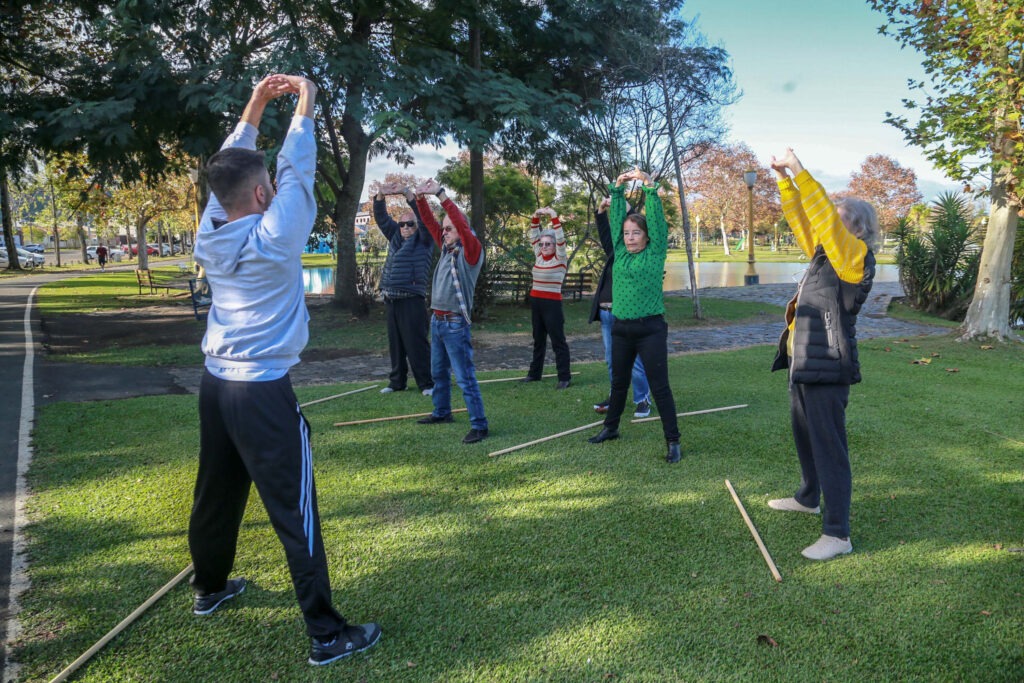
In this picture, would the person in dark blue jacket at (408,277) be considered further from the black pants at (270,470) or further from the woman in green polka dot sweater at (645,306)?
the black pants at (270,470)

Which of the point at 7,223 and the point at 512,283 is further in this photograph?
the point at 7,223

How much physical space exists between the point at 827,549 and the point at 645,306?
2197 millimetres

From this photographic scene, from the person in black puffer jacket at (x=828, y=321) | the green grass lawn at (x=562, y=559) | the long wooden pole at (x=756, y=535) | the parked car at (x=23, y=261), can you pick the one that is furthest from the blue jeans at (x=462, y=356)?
the parked car at (x=23, y=261)

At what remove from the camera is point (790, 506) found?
14.2 ft

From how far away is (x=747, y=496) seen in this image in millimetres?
4582

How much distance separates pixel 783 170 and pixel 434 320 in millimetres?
3367

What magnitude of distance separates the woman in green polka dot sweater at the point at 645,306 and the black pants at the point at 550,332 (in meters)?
2.68

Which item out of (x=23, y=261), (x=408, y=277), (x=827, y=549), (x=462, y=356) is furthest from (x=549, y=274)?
(x=23, y=261)

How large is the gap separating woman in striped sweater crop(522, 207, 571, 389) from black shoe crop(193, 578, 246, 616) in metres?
5.16

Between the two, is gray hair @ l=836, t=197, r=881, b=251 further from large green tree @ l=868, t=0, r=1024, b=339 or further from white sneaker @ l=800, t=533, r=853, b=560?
large green tree @ l=868, t=0, r=1024, b=339

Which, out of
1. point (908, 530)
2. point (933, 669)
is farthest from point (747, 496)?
point (933, 669)

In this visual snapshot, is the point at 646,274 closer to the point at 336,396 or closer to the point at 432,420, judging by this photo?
the point at 432,420

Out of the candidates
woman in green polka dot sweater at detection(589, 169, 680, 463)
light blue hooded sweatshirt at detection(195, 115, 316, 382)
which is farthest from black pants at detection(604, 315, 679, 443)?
light blue hooded sweatshirt at detection(195, 115, 316, 382)

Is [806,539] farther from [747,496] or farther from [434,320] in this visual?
[434,320]
